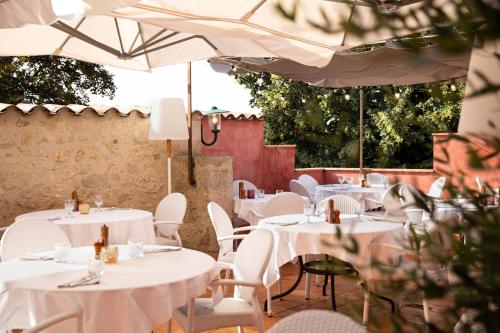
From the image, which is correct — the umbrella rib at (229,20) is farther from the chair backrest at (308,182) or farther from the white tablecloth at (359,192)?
the chair backrest at (308,182)

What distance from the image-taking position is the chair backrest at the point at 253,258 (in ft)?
10.8

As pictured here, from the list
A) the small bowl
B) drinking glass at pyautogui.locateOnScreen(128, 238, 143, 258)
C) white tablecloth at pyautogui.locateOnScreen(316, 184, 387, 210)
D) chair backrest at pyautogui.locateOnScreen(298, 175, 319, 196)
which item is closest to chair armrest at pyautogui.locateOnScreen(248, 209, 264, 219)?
white tablecloth at pyautogui.locateOnScreen(316, 184, 387, 210)

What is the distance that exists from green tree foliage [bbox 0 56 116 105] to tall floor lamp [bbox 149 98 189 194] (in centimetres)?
882

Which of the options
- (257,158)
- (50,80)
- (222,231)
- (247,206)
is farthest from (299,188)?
(50,80)

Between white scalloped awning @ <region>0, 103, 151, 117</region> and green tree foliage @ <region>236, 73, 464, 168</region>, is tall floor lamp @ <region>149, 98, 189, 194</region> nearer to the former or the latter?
white scalloped awning @ <region>0, 103, 151, 117</region>

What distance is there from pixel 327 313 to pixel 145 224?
360 centimetres

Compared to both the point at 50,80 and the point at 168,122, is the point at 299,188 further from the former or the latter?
the point at 50,80

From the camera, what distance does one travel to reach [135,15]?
12.0 ft

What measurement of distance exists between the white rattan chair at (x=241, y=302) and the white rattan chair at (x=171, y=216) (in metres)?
2.43

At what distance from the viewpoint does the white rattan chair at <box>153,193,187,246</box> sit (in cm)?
596

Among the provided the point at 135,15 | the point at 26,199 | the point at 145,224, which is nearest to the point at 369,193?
the point at 145,224

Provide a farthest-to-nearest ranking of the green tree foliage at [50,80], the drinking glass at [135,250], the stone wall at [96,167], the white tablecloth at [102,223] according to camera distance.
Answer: the green tree foliage at [50,80], the stone wall at [96,167], the white tablecloth at [102,223], the drinking glass at [135,250]

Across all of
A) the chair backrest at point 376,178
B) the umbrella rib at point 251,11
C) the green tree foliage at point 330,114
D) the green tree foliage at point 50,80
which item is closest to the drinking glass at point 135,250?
the umbrella rib at point 251,11

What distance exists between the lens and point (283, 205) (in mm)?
6059
